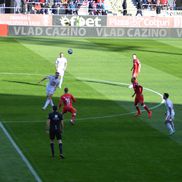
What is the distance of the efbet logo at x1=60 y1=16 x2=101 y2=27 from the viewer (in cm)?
6669

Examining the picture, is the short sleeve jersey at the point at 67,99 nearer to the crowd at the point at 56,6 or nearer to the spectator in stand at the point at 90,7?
the crowd at the point at 56,6

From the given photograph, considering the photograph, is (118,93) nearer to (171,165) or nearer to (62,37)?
(171,165)

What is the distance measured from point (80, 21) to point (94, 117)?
35.5 meters

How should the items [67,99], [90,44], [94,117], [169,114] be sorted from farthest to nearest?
[90,44], [94,117], [67,99], [169,114]

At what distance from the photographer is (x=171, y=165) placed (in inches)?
958

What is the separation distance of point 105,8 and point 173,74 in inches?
1024

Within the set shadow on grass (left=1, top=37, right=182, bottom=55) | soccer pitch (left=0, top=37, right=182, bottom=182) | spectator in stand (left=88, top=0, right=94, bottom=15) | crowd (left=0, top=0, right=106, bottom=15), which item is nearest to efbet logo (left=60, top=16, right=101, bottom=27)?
crowd (left=0, top=0, right=106, bottom=15)

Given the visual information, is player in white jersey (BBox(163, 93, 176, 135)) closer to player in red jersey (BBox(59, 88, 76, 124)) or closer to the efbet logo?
player in red jersey (BBox(59, 88, 76, 124))

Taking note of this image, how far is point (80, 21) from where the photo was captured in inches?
2638

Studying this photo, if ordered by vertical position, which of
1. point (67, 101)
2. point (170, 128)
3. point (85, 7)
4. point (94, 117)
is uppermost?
point (85, 7)

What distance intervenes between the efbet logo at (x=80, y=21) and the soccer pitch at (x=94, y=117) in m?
7.72

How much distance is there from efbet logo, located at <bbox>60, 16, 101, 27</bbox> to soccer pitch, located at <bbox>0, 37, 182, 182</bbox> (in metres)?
7.72

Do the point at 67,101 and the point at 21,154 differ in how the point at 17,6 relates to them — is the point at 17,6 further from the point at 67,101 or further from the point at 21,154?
the point at 21,154

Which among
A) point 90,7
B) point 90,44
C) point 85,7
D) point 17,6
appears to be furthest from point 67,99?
point 85,7
